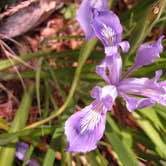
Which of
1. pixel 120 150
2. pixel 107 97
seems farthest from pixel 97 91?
pixel 120 150

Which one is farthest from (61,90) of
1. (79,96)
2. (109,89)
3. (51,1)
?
(109,89)

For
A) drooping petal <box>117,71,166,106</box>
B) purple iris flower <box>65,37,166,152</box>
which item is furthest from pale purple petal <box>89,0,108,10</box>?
drooping petal <box>117,71,166,106</box>

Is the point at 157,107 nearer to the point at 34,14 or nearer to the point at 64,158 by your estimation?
the point at 64,158

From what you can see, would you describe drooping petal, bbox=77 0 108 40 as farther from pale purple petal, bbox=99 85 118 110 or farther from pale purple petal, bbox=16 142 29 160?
pale purple petal, bbox=16 142 29 160

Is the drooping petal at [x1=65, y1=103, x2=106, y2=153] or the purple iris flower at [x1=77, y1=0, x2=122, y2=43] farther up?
the purple iris flower at [x1=77, y1=0, x2=122, y2=43]

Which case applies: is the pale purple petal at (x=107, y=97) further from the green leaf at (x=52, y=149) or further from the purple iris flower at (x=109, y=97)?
the green leaf at (x=52, y=149)

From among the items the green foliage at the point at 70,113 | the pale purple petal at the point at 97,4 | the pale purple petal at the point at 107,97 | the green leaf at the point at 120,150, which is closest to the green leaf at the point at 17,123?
the green foliage at the point at 70,113
